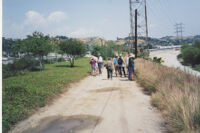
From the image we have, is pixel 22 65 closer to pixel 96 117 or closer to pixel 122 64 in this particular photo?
pixel 122 64

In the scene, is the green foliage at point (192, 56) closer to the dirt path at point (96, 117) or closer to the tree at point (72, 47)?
the tree at point (72, 47)

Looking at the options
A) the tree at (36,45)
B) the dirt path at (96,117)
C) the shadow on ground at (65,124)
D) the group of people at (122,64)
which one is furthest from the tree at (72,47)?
the shadow on ground at (65,124)

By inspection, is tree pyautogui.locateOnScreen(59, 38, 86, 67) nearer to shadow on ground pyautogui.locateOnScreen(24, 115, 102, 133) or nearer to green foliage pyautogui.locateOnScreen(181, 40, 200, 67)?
shadow on ground pyautogui.locateOnScreen(24, 115, 102, 133)

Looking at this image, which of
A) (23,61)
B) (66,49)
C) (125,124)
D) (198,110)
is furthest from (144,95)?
(23,61)

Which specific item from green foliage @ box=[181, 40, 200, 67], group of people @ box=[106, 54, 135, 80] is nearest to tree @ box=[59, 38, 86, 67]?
group of people @ box=[106, 54, 135, 80]

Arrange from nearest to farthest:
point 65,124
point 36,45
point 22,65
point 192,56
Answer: point 65,124, point 36,45, point 22,65, point 192,56

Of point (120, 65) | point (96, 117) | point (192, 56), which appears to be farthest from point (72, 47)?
point (192, 56)

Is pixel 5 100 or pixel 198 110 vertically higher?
pixel 198 110

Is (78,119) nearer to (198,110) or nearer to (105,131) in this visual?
(105,131)

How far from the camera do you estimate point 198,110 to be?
3.85 meters

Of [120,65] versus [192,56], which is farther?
[192,56]

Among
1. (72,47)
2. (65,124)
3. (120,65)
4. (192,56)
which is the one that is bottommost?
(65,124)

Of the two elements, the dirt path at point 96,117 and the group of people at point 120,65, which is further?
the group of people at point 120,65

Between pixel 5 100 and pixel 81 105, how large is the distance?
3.26 metres
